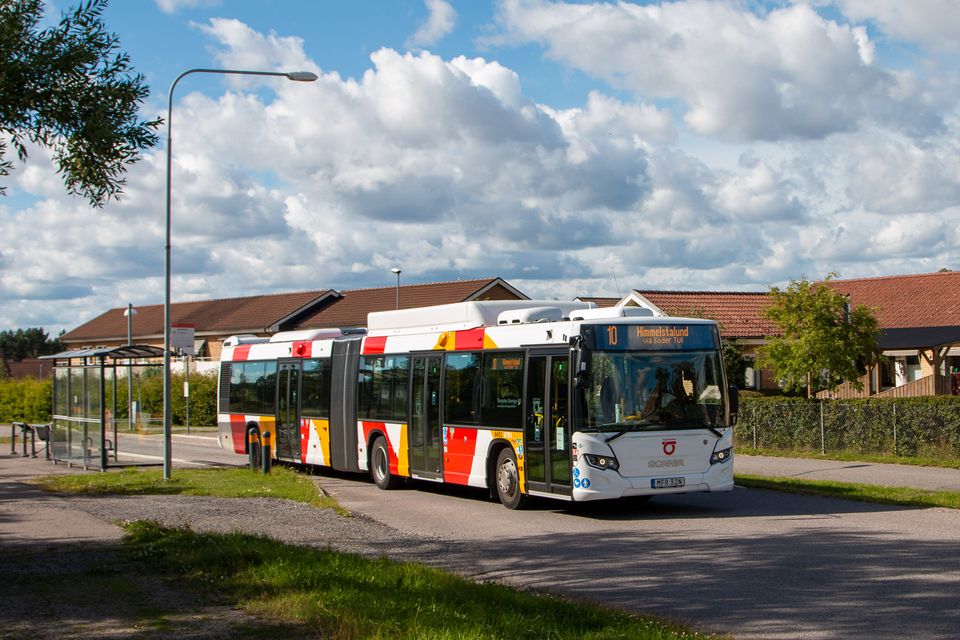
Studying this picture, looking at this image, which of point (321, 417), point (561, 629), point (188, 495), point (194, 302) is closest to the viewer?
point (561, 629)

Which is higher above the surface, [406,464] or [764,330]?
[764,330]

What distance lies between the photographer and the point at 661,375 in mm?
15570

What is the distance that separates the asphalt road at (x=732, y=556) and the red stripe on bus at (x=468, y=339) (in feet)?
8.21

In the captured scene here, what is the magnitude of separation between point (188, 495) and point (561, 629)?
12449 mm

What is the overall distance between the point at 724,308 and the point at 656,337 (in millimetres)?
33998

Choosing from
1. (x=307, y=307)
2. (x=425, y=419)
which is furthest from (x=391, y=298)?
(x=425, y=419)

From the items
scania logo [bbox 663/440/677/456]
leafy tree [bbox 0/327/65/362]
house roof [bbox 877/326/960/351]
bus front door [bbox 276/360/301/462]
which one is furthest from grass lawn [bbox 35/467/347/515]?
leafy tree [bbox 0/327/65/362]

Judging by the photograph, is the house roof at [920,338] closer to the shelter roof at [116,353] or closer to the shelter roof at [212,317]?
the shelter roof at [116,353]

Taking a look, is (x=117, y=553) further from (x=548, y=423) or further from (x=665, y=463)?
(x=665, y=463)

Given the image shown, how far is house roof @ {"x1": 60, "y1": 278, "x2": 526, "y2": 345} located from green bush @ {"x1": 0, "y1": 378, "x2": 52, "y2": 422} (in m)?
12.1

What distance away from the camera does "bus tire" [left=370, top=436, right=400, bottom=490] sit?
67.9ft

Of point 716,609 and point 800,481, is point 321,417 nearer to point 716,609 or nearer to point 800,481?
point 800,481

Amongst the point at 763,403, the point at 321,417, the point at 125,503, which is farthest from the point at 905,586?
the point at 763,403

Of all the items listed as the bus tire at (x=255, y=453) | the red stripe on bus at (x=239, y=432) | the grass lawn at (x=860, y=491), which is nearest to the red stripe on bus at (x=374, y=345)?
the bus tire at (x=255, y=453)
